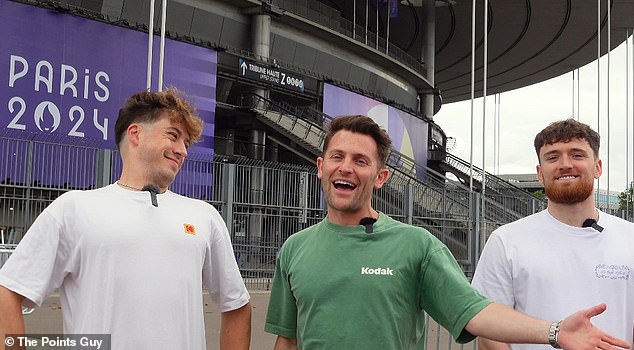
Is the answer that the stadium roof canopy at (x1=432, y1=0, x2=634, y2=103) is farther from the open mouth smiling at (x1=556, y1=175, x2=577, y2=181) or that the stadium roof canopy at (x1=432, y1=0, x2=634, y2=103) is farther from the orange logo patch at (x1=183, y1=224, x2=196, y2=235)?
the orange logo patch at (x1=183, y1=224, x2=196, y2=235)

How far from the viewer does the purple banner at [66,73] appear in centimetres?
1986

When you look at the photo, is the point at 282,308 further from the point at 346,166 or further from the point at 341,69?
the point at 341,69

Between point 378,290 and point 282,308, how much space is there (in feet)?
1.75

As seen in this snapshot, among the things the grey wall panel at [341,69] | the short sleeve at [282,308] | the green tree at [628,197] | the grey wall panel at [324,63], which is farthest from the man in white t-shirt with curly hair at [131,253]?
the green tree at [628,197]

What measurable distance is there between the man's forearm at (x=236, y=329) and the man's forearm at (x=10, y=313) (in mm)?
921

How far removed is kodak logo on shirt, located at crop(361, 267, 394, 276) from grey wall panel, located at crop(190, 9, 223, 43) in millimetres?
25447

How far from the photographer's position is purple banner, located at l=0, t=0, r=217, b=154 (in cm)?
1986

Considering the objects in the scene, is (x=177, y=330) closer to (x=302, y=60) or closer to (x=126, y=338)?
(x=126, y=338)

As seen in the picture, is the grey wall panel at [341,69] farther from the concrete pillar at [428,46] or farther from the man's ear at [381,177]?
the man's ear at [381,177]

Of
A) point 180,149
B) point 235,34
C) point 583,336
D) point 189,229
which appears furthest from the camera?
point 235,34

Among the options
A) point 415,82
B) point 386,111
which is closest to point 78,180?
point 386,111

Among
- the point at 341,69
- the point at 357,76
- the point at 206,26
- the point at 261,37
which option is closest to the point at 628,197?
the point at 357,76

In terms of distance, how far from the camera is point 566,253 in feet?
12.0

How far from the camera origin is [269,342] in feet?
29.3
